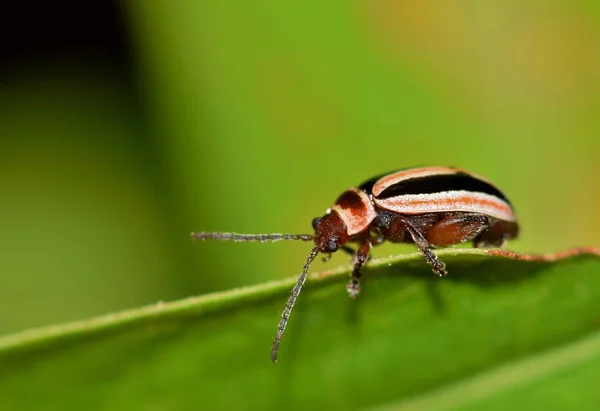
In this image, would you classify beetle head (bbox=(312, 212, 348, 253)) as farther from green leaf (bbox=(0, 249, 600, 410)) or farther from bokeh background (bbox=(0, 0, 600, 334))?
green leaf (bbox=(0, 249, 600, 410))

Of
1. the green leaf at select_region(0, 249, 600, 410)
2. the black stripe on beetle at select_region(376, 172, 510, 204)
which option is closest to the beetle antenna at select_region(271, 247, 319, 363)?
the green leaf at select_region(0, 249, 600, 410)

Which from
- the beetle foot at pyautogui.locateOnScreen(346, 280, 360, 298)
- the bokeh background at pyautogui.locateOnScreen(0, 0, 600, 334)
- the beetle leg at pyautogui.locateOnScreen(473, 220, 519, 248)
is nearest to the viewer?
the beetle foot at pyautogui.locateOnScreen(346, 280, 360, 298)

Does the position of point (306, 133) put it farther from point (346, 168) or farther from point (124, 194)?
point (124, 194)

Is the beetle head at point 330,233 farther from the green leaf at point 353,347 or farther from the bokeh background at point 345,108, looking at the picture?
the green leaf at point 353,347

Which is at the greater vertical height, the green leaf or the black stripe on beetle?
the black stripe on beetle

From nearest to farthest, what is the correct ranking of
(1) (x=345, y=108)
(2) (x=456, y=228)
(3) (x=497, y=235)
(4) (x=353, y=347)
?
(4) (x=353, y=347) < (2) (x=456, y=228) < (3) (x=497, y=235) < (1) (x=345, y=108)

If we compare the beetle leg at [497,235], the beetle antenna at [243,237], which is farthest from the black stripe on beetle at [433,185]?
the beetle antenna at [243,237]

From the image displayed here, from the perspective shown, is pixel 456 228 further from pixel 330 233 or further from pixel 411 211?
pixel 330 233

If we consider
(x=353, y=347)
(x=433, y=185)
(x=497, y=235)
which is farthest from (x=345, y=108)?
(x=353, y=347)
